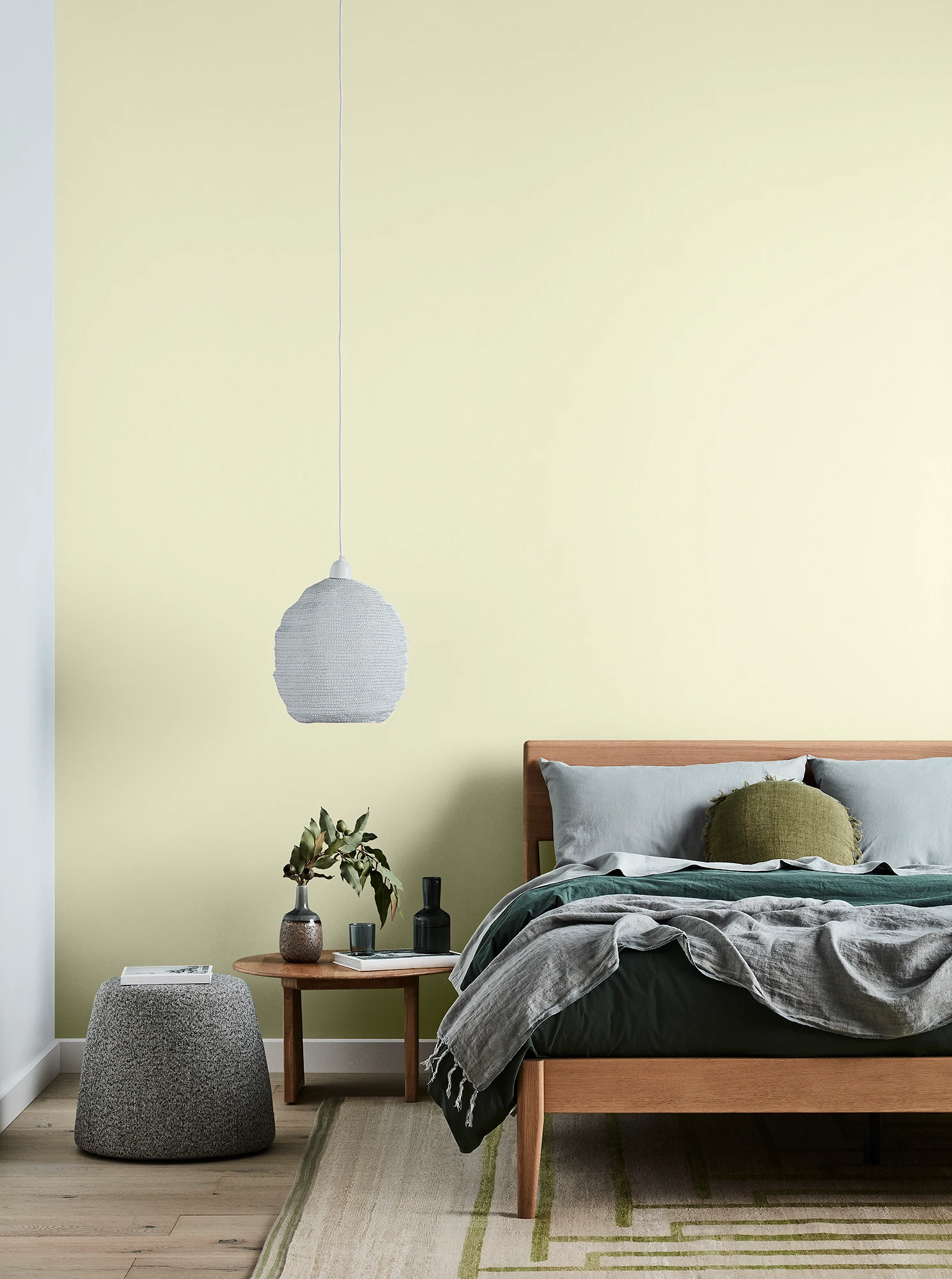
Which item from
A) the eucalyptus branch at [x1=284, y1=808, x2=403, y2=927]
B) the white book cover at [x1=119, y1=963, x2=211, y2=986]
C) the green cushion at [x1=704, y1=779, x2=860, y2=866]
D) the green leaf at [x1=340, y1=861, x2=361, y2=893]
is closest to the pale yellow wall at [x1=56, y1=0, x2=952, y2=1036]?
the eucalyptus branch at [x1=284, y1=808, x2=403, y2=927]

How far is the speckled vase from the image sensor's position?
349cm

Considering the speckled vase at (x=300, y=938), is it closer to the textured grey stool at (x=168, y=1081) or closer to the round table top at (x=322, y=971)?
the round table top at (x=322, y=971)

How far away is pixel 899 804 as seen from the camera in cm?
353

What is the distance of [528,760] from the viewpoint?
12.4 feet

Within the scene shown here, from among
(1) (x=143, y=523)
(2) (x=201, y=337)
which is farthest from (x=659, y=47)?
(1) (x=143, y=523)

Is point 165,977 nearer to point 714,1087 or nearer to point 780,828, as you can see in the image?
point 714,1087

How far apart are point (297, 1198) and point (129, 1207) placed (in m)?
0.36

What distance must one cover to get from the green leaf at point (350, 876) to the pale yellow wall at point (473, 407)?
324mm

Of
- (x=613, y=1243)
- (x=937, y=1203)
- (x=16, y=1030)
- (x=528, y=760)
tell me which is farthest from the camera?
(x=528, y=760)

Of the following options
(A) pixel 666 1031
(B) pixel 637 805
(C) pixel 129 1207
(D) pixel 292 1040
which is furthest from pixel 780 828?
(C) pixel 129 1207

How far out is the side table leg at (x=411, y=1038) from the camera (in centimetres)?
343

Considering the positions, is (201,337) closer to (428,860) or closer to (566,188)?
(566,188)

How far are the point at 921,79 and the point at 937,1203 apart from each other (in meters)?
3.36

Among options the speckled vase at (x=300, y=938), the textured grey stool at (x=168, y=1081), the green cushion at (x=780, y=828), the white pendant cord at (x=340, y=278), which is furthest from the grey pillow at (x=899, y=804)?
the textured grey stool at (x=168, y=1081)
